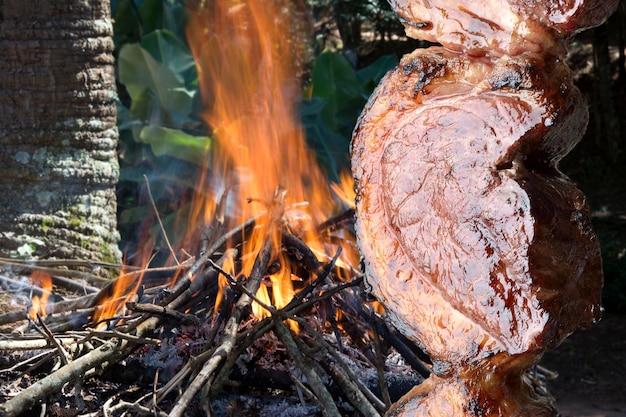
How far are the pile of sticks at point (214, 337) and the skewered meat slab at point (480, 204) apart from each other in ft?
3.49

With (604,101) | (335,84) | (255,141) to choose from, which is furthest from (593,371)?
(604,101)

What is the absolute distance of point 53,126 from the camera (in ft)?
16.0

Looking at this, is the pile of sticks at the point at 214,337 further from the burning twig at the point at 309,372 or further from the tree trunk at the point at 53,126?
the tree trunk at the point at 53,126

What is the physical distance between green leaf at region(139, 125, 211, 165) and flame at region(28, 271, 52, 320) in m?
3.76

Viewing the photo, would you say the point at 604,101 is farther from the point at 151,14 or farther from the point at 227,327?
the point at 227,327

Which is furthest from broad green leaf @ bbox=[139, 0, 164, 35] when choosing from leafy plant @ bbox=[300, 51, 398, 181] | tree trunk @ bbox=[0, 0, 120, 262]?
tree trunk @ bbox=[0, 0, 120, 262]

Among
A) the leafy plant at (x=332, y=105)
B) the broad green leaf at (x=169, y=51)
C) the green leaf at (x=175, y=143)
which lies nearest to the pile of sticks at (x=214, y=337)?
the green leaf at (x=175, y=143)

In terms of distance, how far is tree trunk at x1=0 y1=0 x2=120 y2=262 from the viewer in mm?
4770

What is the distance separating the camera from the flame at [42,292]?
3.44 m

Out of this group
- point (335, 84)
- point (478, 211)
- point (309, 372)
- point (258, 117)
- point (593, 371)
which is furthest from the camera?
point (335, 84)

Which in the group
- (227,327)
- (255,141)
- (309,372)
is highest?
(255,141)

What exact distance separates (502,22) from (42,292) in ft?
9.68

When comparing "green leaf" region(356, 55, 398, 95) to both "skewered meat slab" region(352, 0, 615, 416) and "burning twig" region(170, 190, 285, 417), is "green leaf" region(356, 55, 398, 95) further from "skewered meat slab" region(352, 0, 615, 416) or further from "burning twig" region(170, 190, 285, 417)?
"skewered meat slab" region(352, 0, 615, 416)

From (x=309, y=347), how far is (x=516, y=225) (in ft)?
5.04
